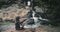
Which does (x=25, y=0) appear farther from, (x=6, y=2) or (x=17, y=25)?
(x=17, y=25)

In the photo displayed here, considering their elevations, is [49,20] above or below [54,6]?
below

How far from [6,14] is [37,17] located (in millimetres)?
5197

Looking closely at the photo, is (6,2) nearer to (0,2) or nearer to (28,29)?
(0,2)

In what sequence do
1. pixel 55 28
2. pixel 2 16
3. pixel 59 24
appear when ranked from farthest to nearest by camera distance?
pixel 2 16 → pixel 59 24 → pixel 55 28

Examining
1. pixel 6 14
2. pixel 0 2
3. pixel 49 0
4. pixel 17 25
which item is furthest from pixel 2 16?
pixel 49 0

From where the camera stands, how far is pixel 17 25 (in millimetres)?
11000

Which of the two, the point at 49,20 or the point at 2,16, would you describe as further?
the point at 2,16

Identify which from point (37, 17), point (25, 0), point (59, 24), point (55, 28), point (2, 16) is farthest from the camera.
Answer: point (25, 0)

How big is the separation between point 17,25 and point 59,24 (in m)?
3.48

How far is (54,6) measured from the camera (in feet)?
37.4

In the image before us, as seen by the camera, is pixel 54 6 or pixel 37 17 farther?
pixel 37 17

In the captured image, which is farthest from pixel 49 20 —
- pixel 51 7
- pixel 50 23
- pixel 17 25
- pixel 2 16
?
pixel 2 16

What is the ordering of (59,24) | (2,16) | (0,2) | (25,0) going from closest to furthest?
(59,24) → (2,16) → (0,2) → (25,0)

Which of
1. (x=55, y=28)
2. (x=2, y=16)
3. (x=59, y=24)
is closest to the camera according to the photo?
(x=55, y=28)
